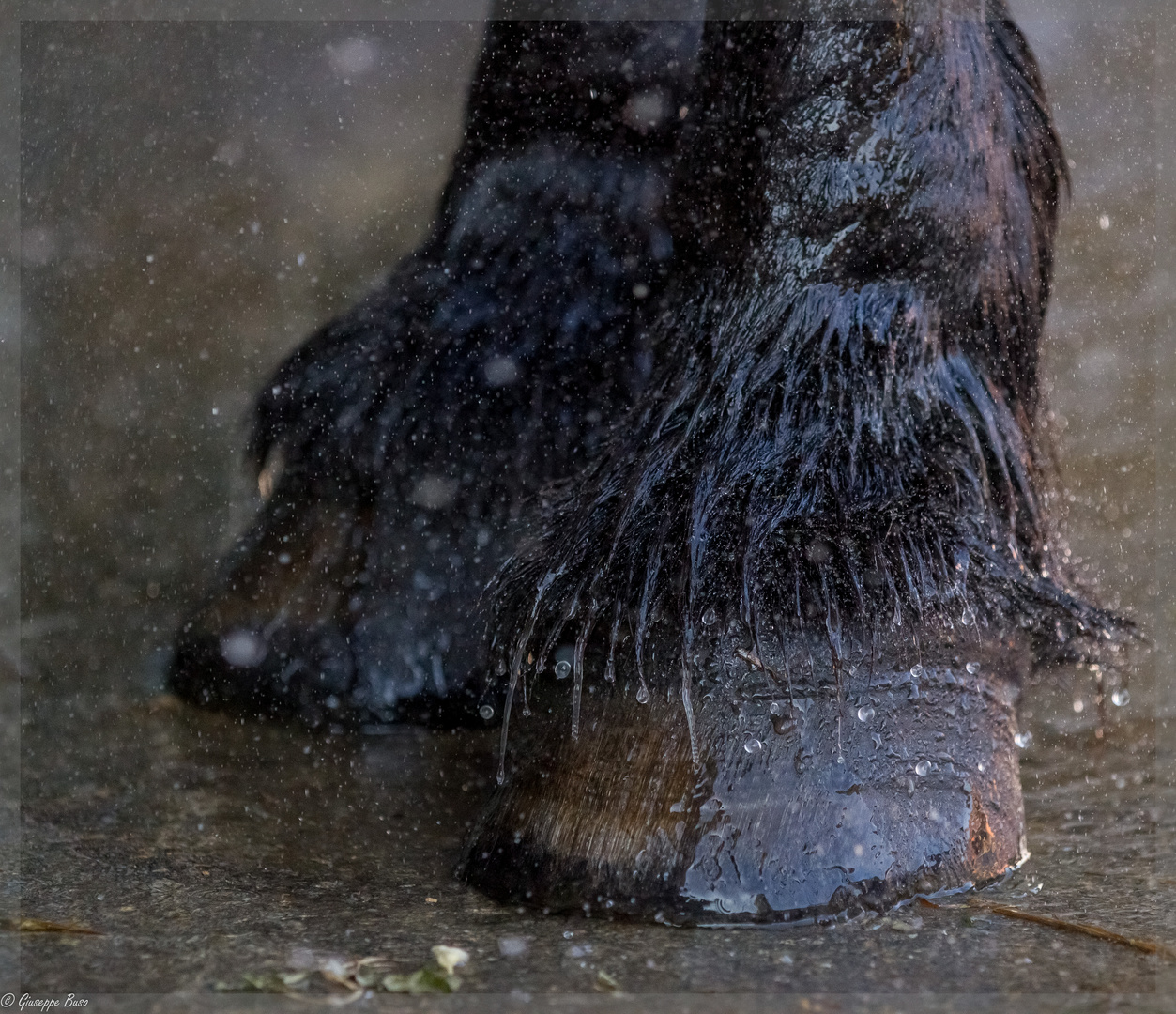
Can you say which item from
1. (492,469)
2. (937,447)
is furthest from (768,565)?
(492,469)

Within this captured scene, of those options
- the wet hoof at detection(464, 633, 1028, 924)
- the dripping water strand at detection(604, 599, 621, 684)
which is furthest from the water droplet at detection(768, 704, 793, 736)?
the dripping water strand at detection(604, 599, 621, 684)

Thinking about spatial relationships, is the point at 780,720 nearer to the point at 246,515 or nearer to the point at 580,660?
the point at 580,660

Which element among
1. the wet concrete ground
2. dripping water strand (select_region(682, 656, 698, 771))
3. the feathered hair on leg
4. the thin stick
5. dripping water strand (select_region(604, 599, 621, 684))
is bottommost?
the wet concrete ground

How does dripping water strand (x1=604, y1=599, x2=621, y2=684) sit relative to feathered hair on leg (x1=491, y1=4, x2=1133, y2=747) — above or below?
below

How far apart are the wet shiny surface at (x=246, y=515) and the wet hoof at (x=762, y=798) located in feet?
0.14

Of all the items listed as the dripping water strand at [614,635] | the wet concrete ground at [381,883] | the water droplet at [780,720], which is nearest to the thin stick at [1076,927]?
the wet concrete ground at [381,883]

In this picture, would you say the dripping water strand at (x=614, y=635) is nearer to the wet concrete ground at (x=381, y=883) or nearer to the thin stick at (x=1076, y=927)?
the wet concrete ground at (x=381, y=883)

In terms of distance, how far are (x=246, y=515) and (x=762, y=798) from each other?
4.62 ft

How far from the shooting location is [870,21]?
982 millimetres

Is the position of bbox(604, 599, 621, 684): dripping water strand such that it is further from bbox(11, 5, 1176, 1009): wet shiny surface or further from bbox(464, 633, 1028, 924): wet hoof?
bbox(11, 5, 1176, 1009): wet shiny surface

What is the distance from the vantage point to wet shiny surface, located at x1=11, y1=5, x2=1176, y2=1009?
0.87 metres

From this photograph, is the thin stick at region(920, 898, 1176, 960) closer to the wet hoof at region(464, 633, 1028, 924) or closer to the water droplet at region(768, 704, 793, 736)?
the wet hoof at region(464, 633, 1028, 924)

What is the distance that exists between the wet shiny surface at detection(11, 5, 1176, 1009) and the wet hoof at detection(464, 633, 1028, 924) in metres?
0.04

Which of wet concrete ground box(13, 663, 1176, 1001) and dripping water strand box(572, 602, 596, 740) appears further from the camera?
dripping water strand box(572, 602, 596, 740)
